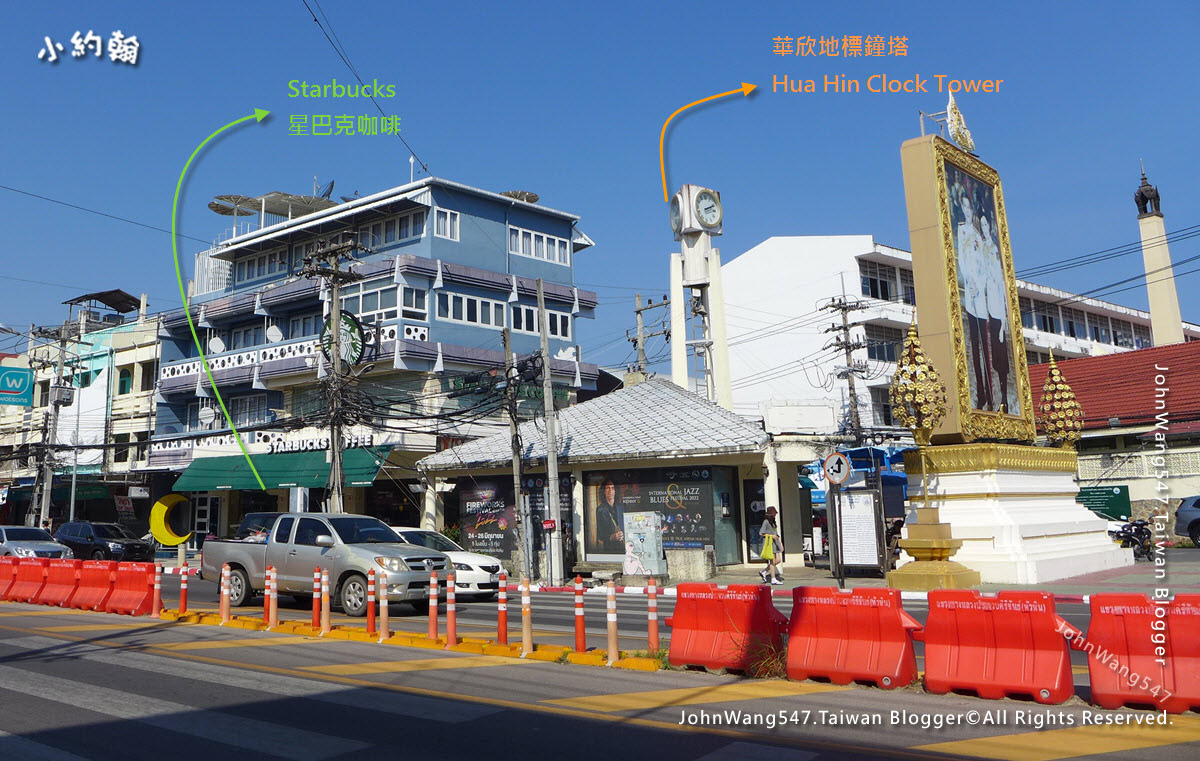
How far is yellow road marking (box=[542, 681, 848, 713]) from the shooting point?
8117 mm

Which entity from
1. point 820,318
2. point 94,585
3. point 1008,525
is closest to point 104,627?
point 94,585

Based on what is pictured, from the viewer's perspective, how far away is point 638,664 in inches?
404

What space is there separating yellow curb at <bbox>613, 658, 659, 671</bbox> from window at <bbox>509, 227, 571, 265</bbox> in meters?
33.8

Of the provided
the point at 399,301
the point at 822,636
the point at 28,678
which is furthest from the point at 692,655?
the point at 399,301

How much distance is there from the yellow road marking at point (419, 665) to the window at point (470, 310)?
93.2ft

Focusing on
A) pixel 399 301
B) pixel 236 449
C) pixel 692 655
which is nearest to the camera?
pixel 692 655

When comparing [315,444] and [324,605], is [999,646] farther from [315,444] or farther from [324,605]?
[315,444]

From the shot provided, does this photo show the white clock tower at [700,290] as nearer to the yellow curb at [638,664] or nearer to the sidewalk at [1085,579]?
the sidewalk at [1085,579]

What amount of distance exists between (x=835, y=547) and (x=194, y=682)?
16.2 m

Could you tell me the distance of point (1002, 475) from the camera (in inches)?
843

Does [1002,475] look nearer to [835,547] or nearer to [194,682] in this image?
[835,547]

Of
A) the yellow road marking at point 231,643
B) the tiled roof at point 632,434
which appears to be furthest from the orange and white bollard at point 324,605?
the tiled roof at point 632,434

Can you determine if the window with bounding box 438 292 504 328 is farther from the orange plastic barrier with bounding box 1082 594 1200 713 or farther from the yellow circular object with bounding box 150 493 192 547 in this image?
the orange plastic barrier with bounding box 1082 594 1200 713

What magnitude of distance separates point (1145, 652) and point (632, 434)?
875 inches
